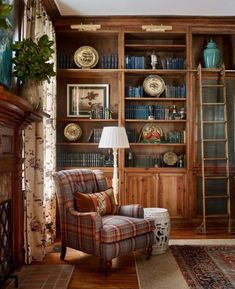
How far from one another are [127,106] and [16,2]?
7.73 feet

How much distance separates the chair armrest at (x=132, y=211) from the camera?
3727 millimetres

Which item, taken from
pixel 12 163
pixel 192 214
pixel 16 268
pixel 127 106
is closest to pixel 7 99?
pixel 12 163

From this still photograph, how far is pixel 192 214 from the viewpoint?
200 inches

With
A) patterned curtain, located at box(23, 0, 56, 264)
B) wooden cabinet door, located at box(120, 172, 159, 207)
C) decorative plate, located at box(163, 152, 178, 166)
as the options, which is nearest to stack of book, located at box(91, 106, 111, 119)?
wooden cabinet door, located at box(120, 172, 159, 207)

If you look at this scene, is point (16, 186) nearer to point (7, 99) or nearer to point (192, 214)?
point (7, 99)

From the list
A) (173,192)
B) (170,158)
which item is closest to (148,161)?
(170,158)

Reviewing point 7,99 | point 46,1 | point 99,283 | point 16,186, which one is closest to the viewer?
point 7,99

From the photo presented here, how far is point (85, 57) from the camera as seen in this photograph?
518 cm

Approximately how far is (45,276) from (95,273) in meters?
0.47

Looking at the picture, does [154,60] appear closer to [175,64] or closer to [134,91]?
[175,64]

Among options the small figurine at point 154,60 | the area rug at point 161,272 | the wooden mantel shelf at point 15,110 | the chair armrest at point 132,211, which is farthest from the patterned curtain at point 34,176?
the small figurine at point 154,60

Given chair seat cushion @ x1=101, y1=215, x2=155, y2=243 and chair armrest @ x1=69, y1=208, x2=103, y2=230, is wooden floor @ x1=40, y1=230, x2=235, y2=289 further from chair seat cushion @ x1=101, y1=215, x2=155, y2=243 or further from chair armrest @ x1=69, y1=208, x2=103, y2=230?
chair armrest @ x1=69, y1=208, x2=103, y2=230

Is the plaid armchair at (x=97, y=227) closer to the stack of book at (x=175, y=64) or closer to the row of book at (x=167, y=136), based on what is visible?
the row of book at (x=167, y=136)

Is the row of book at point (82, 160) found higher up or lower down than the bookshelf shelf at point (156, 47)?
lower down
